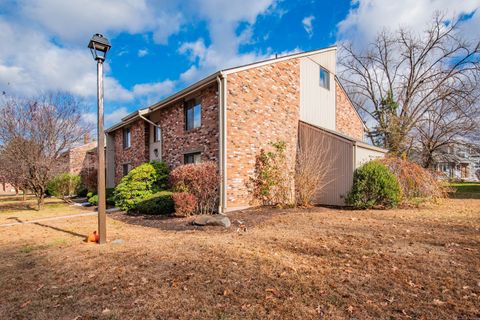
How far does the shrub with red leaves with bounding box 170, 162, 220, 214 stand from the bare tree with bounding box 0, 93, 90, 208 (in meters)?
7.00

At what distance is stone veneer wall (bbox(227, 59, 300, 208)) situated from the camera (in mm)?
10094

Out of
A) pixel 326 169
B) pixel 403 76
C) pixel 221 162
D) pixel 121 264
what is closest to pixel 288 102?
pixel 326 169

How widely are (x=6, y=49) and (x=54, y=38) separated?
1.94 metres

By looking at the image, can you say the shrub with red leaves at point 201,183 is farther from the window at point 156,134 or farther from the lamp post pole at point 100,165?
the window at point 156,134

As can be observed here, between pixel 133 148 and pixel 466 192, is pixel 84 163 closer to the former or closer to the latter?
pixel 133 148

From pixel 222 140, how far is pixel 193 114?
3107 mm

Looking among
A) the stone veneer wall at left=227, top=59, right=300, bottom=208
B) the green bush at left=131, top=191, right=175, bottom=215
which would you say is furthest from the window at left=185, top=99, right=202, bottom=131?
the green bush at left=131, top=191, right=175, bottom=215

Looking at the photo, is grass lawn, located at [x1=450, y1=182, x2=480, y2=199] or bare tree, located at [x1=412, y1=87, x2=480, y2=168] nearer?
grass lawn, located at [x1=450, y1=182, x2=480, y2=199]

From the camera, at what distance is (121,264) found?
4.30m

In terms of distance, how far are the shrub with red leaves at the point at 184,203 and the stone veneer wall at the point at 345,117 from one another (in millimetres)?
11071

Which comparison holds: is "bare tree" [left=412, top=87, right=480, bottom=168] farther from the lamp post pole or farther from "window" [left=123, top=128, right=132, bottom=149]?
the lamp post pole

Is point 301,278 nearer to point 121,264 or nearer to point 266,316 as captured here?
point 266,316

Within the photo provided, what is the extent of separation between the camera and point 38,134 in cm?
1185

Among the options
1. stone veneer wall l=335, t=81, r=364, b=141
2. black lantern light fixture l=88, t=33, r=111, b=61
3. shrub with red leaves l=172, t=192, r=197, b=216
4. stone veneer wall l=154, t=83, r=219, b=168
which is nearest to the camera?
black lantern light fixture l=88, t=33, r=111, b=61
